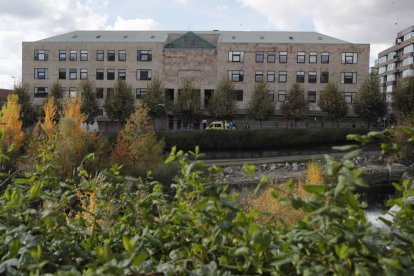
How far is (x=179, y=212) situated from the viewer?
2.59 metres

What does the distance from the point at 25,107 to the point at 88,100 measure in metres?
7.54

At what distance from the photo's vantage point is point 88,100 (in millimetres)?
59688

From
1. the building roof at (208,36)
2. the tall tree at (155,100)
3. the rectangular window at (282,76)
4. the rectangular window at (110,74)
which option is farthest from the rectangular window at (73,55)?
the rectangular window at (282,76)

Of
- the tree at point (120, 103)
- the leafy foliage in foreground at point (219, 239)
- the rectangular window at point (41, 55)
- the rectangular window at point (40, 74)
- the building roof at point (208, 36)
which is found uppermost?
the building roof at point (208, 36)

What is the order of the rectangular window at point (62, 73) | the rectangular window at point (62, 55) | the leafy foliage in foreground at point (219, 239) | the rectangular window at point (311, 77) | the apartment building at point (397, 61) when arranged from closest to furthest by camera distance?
1. the leafy foliage in foreground at point (219, 239)
2. the rectangular window at point (311, 77)
3. the rectangular window at point (62, 73)
4. the rectangular window at point (62, 55)
5. the apartment building at point (397, 61)

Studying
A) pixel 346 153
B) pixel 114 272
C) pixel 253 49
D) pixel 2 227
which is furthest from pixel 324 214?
pixel 253 49

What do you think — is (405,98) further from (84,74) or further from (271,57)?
(84,74)

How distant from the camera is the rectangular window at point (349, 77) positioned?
63.7m

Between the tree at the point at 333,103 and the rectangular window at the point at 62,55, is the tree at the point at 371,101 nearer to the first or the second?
the tree at the point at 333,103

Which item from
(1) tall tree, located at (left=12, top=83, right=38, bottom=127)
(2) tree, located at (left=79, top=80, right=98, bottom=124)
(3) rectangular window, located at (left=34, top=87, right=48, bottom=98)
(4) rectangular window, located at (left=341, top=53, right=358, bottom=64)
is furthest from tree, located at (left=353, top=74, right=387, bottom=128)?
(3) rectangular window, located at (left=34, top=87, right=48, bottom=98)

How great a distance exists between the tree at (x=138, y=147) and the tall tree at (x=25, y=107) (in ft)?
92.3

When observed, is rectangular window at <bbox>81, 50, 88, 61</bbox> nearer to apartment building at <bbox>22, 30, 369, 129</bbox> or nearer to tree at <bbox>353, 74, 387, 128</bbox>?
apartment building at <bbox>22, 30, 369, 129</bbox>

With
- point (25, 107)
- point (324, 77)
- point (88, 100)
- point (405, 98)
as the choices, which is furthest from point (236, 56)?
point (25, 107)

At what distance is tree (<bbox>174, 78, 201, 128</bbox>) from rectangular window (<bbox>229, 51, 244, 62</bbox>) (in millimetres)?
8075
